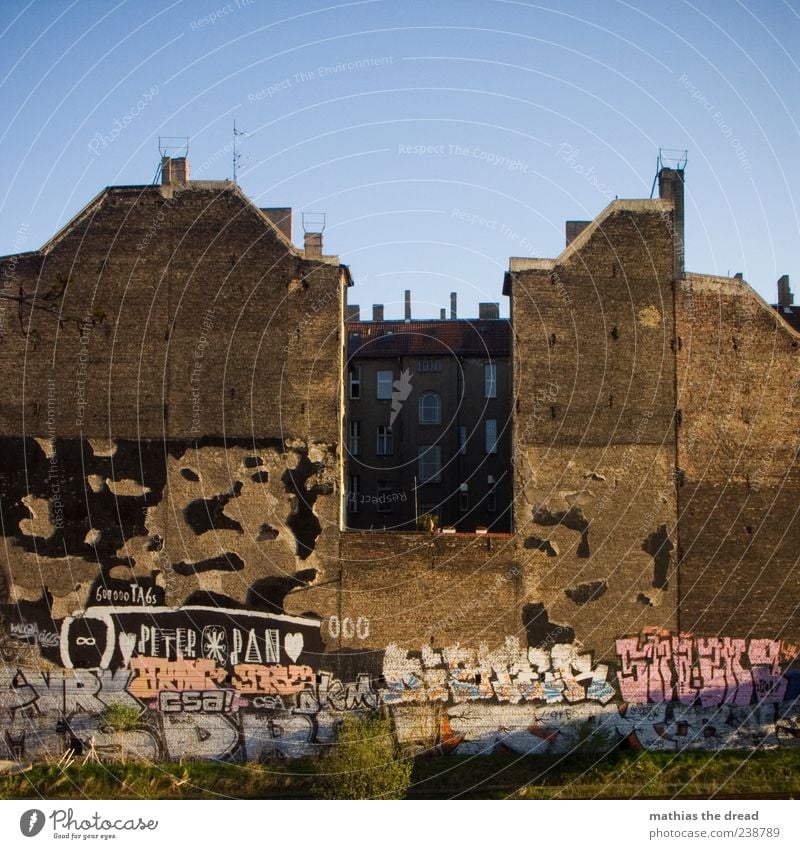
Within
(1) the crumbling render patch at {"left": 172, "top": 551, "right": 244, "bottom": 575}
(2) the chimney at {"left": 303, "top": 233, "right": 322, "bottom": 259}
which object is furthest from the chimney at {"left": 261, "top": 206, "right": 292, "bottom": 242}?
(1) the crumbling render patch at {"left": 172, "top": 551, "right": 244, "bottom": 575}

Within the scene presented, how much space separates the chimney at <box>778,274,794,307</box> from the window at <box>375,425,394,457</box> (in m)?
18.5

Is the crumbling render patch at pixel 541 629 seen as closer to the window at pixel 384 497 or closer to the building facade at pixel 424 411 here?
the building facade at pixel 424 411

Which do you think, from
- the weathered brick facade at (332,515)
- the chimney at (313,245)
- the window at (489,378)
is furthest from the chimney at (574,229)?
the window at (489,378)

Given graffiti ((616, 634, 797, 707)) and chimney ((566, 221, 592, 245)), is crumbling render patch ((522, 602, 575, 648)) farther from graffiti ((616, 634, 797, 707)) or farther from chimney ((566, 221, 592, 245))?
chimney ((566, 221, 592, 245))

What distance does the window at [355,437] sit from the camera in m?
47.7

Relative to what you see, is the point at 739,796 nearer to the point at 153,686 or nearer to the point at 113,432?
the point at 153,686

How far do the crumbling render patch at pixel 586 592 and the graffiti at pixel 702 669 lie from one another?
1.45 m

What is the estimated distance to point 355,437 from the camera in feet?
157

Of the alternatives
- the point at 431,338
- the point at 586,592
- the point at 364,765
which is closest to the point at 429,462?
the point at 431,338

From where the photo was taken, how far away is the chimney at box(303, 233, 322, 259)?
121 feet

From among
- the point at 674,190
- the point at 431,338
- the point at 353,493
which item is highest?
the point at 674,190

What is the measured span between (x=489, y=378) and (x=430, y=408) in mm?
2455

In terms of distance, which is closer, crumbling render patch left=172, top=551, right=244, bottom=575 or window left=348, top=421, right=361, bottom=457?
crumbling render patch left=172, top=551, right=244, bottom=575

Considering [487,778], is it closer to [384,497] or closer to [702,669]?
[702,669]
